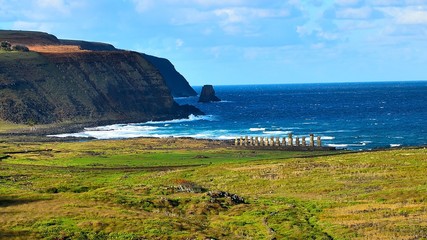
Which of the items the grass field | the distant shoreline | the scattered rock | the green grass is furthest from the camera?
the green grass

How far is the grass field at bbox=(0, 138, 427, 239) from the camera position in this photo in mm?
45969

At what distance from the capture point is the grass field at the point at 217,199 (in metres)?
46.0

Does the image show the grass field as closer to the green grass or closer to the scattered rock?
the scattered rock

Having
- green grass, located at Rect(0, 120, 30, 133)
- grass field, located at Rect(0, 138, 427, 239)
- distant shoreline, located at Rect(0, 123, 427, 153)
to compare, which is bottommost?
distant shoreline, located at Rect(0, 123, 427, 153)

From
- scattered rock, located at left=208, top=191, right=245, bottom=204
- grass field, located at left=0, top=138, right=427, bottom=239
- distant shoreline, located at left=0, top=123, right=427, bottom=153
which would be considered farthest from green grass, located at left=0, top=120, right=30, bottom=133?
scattered rock, located at left=208, top=191, right=245, bottom=204

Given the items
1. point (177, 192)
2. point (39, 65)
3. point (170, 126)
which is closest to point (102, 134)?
point (170, 126)

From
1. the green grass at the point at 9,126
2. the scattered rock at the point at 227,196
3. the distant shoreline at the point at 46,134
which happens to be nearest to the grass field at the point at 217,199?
the scattered rock at the point at 227,196

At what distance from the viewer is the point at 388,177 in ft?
220

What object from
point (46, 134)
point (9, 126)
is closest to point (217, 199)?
point (46, 134)

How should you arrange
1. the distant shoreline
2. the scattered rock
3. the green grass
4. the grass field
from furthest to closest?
the green grass, the distant shoreline, the scattered rock, the grass field

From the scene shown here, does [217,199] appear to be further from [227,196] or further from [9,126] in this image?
[9,126]

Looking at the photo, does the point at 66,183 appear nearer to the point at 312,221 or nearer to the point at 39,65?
the point at 312,221

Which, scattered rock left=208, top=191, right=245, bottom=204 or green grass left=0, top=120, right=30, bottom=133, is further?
green grass left=0, top=120, right=30, bottom=133

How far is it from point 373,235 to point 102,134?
4534 inches
